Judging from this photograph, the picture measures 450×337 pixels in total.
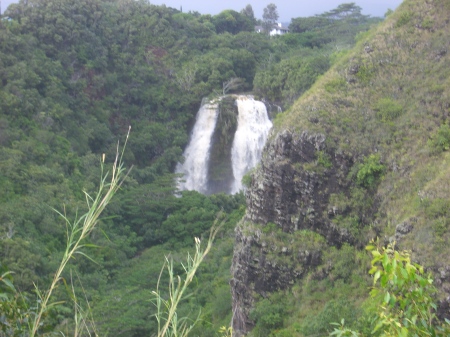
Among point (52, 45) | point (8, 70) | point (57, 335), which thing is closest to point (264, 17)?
point (52, 45)

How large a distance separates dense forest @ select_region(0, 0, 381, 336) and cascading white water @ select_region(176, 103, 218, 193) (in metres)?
0.70

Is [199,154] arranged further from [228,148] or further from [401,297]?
[401,297]

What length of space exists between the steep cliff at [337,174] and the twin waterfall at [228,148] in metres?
15.1

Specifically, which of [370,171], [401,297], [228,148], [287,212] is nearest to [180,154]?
[228,148]

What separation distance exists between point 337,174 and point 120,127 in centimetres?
1988

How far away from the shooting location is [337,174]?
43.9ft

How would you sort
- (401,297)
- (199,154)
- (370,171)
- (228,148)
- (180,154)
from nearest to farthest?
(401,297) < (370,171) < (180,154) < (228,148) < (199,154)

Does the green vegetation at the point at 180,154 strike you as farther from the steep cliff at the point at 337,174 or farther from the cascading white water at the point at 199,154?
the cascading white water at the point at 199,154

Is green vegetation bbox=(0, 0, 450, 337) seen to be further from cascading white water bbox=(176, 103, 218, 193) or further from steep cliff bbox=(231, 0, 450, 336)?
cascading white water bbox=(176, 103, 218, 193)

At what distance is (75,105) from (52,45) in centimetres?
353

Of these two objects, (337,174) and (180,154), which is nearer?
(337,174)

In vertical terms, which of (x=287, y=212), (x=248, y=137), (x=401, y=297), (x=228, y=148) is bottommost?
(x=228, y=148)

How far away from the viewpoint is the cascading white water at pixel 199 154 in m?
30.5

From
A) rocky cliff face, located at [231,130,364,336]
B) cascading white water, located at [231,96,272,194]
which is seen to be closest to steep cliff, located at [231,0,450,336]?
rocky cliff face, located at [231,130,364,336]
